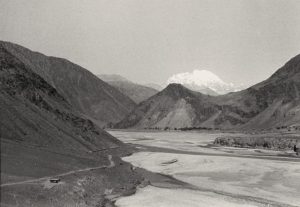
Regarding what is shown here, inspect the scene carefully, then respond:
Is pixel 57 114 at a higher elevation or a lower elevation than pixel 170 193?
higher

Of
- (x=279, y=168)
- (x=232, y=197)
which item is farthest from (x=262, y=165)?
(x=232, y=197)

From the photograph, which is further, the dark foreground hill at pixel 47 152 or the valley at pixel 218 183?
the valley at pixel 218 183

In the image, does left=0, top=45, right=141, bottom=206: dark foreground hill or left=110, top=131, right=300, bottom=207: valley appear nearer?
left=0, top=45, right=141, bottom=206: dark foreground hill

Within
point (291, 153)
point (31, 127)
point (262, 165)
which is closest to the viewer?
point (31, 127)

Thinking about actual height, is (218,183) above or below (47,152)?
below

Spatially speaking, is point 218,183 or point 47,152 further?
point 218,183

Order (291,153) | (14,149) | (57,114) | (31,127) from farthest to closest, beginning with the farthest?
1. (291,153)
2. (57,114)
3. (31,127)
4. (14,149)

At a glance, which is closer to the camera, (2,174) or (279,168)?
(2,174)

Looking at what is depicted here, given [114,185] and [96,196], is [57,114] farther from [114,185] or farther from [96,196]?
[96,196]
